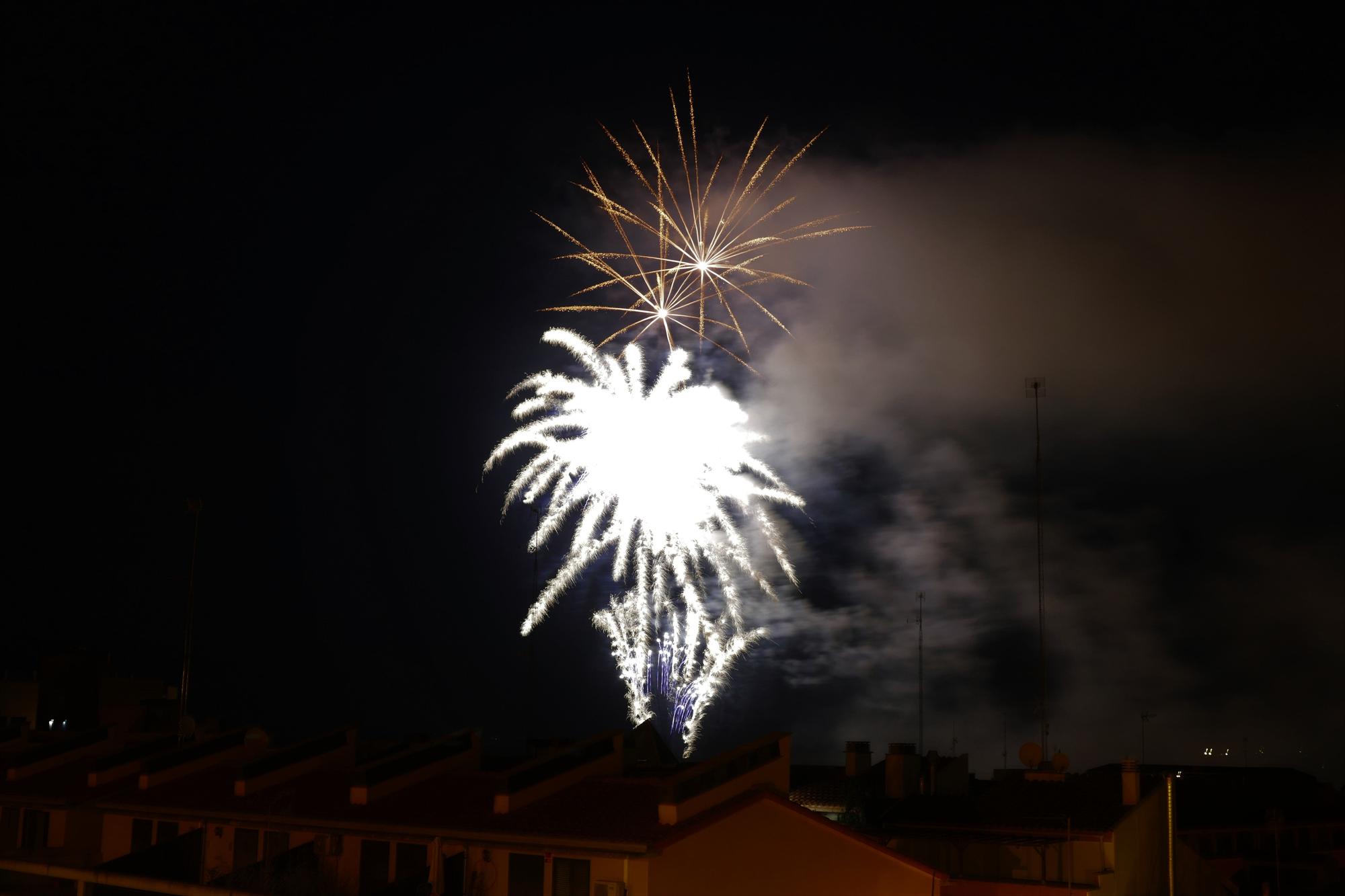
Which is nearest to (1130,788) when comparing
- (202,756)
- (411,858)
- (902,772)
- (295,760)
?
(902,772)

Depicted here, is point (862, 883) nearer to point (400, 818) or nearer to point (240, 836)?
point (400, 818)

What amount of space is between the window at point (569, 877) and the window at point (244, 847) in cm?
896

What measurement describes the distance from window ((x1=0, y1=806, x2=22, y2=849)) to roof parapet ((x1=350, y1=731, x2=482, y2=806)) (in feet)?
37.4

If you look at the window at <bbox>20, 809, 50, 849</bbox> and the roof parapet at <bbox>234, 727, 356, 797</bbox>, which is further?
the window at <bbox>20, 809, 50, 849</bbox>

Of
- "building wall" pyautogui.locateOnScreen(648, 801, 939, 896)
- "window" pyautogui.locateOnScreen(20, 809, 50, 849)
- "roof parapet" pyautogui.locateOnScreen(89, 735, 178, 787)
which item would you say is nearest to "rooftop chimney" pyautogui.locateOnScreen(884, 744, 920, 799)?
"building wall" pyautogui.locateOnScreen(648, 801, 939, 896)

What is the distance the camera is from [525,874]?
78.1ft

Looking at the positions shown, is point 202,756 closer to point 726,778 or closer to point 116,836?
point 116,836

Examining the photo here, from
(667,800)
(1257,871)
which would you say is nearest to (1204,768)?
(1257,871)

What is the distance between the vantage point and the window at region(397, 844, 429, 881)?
25.3 metres

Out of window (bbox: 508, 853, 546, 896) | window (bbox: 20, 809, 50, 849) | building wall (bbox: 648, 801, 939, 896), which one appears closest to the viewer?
building wall (bbox: 648, 801, 939, 896)

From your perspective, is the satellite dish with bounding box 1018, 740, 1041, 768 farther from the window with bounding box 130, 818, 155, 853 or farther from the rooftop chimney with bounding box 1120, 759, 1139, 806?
the window with bounding box 130, 818, 155, 853

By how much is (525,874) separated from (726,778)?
4.15 metres

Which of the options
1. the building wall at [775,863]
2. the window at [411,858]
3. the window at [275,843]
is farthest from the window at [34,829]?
A: the building wall at [775,863]

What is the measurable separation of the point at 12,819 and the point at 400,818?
14.7m
